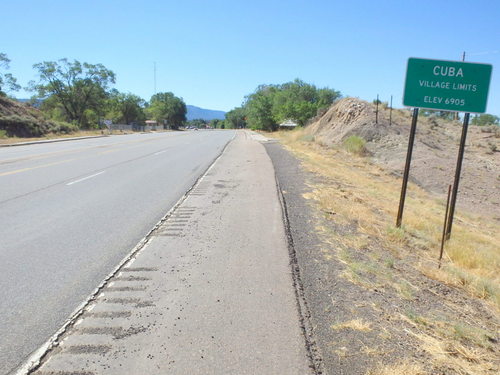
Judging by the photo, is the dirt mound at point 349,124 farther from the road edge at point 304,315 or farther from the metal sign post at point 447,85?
the road edge at point 304,315

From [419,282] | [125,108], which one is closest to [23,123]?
[419,282]

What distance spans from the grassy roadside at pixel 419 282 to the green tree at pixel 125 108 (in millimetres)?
96600

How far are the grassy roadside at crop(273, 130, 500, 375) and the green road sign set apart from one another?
98.5 inches

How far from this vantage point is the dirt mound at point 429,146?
20.0 metres

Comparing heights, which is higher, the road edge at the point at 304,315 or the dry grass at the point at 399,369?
the dry grass at the point at 399,369

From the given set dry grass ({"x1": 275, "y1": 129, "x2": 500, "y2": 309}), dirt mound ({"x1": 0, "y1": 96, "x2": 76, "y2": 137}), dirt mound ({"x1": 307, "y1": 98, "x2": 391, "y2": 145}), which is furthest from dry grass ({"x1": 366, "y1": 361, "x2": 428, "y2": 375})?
dirt mound ({"x1": 0, "y1": 96, "x2": 76, "y2": 137})

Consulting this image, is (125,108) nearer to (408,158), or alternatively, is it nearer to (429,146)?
(429,146)

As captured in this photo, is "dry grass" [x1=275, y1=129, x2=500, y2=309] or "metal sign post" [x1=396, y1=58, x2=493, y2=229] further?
"metal sign post" [x1=396, y1=58, x2=493, y2=229]

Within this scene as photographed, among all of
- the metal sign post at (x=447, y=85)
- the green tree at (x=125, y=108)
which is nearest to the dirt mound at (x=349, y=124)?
the metal sign post at (x=447, y=85)

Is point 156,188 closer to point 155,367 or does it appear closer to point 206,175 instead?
point 206,175

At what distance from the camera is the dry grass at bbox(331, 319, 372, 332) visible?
3.54 m

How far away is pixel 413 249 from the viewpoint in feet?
23.1

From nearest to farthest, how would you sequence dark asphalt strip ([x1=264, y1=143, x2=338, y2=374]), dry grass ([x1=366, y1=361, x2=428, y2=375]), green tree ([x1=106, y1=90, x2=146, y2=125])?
dry grass ([x1=366, y1=361, x2=428, y2=375]) → dark asphalt strip ([x1=264, y1=143, x2=338, y2=374]) → green tree ([x1=106, y1=90, x2=146, y2=125])

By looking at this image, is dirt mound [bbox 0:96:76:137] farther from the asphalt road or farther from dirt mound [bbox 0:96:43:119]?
the asphalt road
